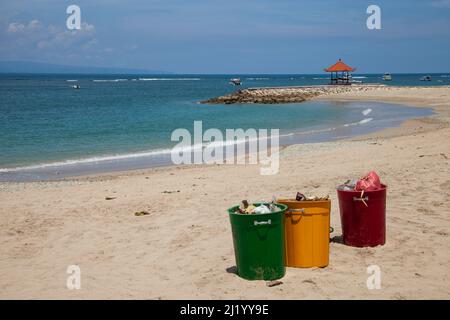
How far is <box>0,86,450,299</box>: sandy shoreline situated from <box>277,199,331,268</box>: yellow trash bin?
15 cm

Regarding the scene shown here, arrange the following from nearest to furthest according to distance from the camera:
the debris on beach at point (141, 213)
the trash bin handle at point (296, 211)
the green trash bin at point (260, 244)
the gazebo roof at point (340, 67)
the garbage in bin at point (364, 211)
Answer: the green trash bin at point (260, 244) → the trash bin handle at point (296, 211) → the garbage in bin at point (364, 211) → the debris on beach at point (141, 213) → the gazebo roof at point (340, 67)

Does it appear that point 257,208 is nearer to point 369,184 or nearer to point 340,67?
point 369,184

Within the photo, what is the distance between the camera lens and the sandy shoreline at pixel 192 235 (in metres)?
5.42

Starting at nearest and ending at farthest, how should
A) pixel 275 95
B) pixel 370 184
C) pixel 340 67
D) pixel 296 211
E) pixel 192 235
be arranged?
pixel 296 211 < pixel 370 184 < pixel 192 235 < pixel 275 95 < pixel 340 67

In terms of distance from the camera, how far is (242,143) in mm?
21453

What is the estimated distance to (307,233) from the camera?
5.73 m

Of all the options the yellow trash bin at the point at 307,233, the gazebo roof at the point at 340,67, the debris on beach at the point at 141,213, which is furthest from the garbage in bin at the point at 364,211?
the gazebo roof at the point at 340,67

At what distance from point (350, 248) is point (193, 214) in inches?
119

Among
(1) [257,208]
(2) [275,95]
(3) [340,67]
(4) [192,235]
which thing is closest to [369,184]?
(1) [257,208]

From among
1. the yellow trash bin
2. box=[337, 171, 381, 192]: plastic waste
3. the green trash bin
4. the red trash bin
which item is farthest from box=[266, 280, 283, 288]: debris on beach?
box=[337, 171, 381, 192]: plastic waste

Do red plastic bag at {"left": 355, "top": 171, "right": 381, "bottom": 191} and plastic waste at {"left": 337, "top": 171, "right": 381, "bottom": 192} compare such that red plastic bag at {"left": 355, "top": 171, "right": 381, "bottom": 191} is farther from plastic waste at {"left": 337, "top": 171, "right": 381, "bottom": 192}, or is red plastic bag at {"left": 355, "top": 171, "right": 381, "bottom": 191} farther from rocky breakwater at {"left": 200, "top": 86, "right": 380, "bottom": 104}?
rocky breakwater at {"left": 200, "top": 86, "right": 380, "bottom": 104}

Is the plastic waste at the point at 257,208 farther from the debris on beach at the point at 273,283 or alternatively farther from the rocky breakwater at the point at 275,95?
the rocky breakwater at the point at 275,95

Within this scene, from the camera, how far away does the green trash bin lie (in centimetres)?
526

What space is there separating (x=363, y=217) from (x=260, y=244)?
161cm
